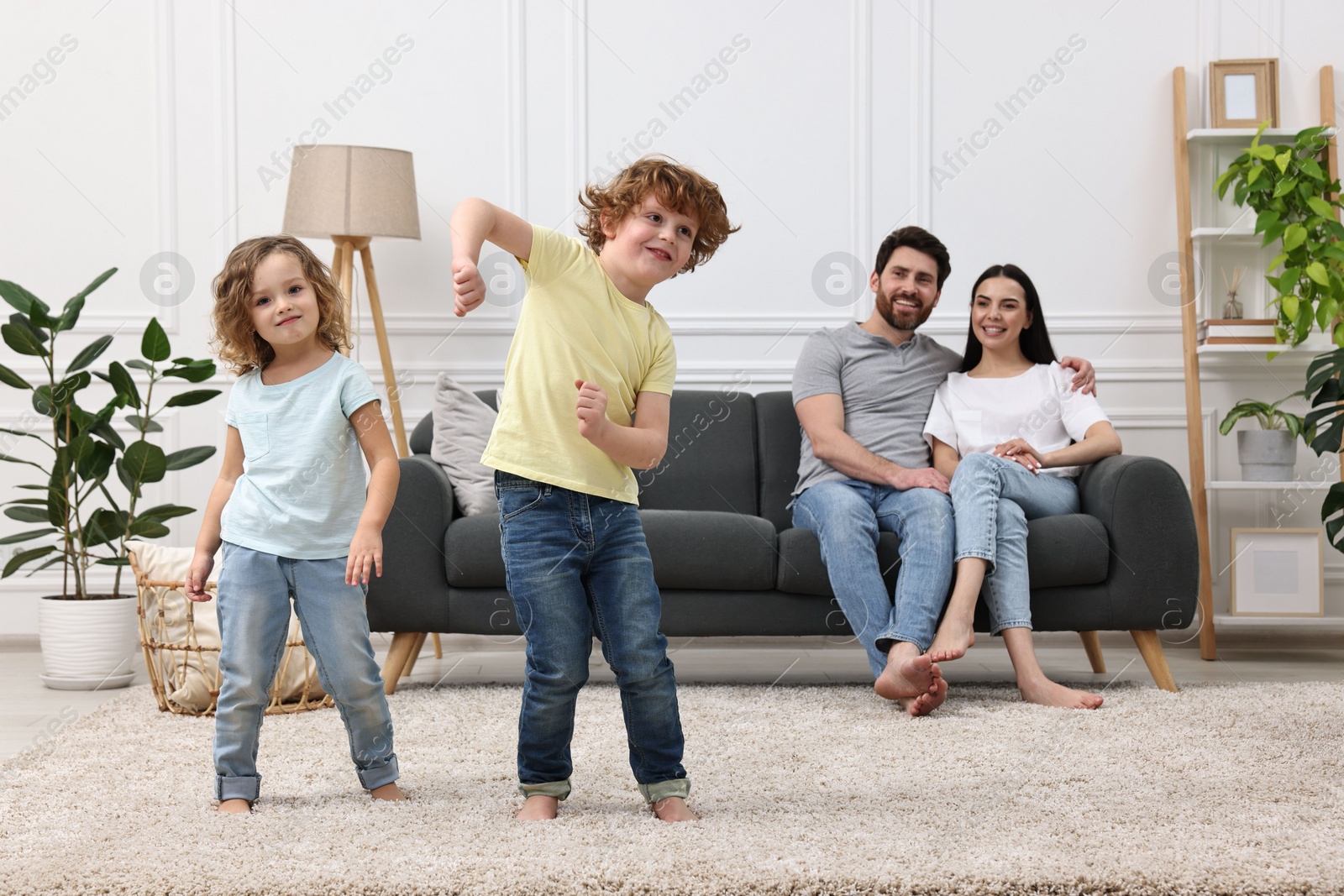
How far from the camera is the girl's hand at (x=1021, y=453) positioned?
249cm

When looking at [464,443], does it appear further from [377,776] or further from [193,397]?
[377,776]

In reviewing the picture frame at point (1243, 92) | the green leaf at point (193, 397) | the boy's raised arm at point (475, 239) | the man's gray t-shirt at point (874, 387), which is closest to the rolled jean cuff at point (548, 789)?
the boy's raised arm at point (475, 239)

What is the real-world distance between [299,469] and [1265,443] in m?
2.61

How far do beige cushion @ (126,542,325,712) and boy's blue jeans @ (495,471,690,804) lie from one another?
982mm

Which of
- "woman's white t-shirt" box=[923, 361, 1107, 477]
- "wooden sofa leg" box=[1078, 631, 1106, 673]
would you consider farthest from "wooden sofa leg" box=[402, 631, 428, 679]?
"wooden sofa leg" box=[1078, 631, 1106, 673]

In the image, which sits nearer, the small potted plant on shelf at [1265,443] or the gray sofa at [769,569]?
the gray sofa at [769,569]

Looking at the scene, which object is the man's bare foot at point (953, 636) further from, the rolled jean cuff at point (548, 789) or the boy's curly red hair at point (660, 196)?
the boy's curly red hair at point (660, 196)

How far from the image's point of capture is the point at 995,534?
2.30m

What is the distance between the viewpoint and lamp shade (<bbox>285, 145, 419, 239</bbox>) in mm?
2887

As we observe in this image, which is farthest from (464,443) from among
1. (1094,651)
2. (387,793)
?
(1094,651)

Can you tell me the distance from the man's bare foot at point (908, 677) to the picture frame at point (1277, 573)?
1415 millimetres

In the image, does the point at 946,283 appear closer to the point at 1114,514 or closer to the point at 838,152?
the point at 838,152

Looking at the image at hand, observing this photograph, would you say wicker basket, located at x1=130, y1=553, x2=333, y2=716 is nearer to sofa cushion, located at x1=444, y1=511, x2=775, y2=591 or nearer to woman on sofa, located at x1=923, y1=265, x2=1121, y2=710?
sofa cushion, located at x1=444, y1=511, x2=775, y2=591

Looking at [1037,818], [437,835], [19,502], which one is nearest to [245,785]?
[437,835]
